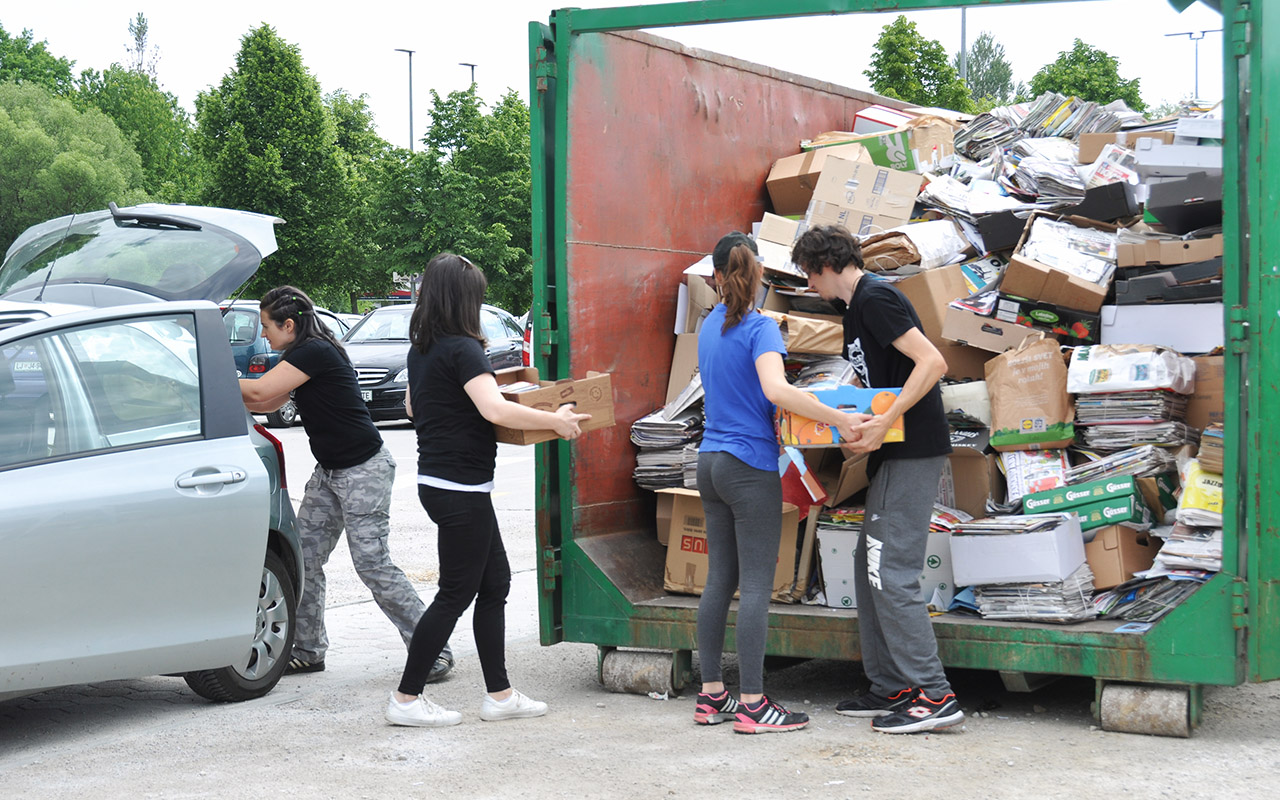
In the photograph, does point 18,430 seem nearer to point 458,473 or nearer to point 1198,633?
point 458,473

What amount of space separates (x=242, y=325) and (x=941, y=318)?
14.4 m

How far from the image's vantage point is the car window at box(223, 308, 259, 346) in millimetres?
18281

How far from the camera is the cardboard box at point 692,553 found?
221 inches

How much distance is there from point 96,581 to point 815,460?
3.05 metres

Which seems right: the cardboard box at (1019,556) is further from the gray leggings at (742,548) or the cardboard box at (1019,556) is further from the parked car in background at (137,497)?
the parked car in background at (137,497)

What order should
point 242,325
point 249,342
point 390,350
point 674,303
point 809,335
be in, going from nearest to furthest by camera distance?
point 809,335
point 674,303
point 249,342
point 242,325
point 390,350

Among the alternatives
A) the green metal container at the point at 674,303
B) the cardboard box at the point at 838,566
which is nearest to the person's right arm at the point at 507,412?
the green metal container at the point at 674,303

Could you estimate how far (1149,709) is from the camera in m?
4.66

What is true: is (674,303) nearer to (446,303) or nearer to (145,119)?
(446,303)

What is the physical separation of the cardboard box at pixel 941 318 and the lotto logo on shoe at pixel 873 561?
1.38 m

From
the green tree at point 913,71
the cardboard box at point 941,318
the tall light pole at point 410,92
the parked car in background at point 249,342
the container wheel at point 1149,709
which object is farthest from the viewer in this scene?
the tall light pole at point 410,92

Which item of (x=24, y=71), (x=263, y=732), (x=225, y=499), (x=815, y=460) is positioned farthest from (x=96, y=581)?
(x=24, y=71)

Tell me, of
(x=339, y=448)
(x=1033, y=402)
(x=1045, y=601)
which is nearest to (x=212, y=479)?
(x=339, y=448)

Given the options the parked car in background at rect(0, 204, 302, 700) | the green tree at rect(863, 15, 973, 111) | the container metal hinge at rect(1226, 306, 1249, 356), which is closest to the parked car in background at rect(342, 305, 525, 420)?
the green tree at rect(863, 15, 973, 111)
